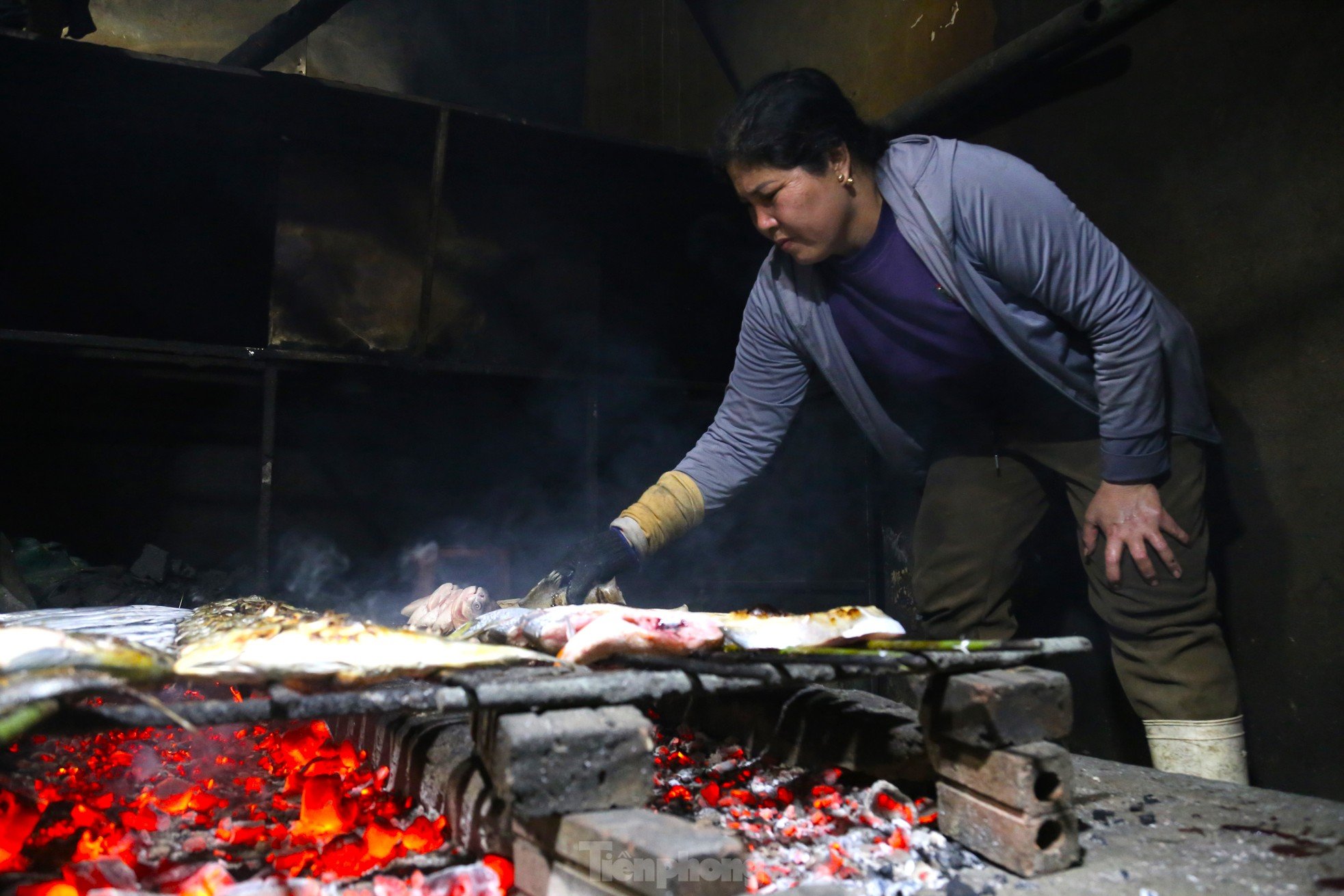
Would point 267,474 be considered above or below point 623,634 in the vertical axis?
above

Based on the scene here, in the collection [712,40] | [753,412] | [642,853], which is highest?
[712,40]

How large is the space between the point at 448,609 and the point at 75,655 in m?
2.17

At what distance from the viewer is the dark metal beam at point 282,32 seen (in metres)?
3.71

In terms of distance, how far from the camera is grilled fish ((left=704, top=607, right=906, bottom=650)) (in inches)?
70.3

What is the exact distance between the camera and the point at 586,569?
286 cm

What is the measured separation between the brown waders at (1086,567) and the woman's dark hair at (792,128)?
1202mm

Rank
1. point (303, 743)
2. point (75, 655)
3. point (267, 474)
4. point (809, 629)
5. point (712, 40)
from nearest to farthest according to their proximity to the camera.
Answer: point (75, 655) < point (809, 629) < point (303, 743) < point (267, 474) < point (712, 40)

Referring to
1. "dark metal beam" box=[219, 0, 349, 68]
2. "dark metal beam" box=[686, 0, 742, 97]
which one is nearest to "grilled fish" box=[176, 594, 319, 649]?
"dark metal beam" box=[219, 0, 349, 68]

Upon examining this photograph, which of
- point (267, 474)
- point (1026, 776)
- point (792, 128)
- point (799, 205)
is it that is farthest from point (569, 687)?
point (267, 474)

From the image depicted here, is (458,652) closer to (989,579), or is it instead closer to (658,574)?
(989,579)

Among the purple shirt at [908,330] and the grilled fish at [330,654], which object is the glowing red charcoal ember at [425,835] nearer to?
the grilled fish at [330,654]

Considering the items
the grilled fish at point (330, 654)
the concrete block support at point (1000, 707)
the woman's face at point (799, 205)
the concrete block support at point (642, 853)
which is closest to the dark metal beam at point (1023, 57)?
the woman's face at point (799, 205)

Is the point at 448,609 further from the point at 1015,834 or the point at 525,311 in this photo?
the point at 1015,834

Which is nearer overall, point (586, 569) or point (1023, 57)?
point (586, 569)
